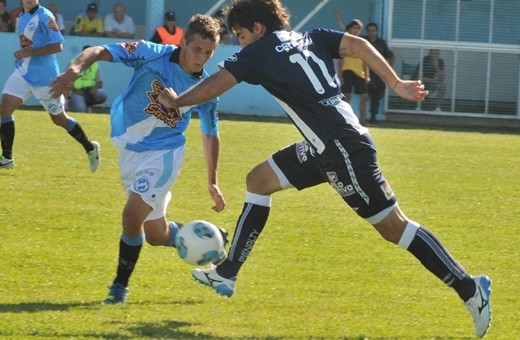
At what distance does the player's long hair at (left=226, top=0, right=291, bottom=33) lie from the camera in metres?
6.37

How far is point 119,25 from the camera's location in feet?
77.2

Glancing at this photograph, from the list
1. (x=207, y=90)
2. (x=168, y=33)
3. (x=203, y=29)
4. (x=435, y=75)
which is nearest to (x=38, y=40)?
(x=203, y=29)

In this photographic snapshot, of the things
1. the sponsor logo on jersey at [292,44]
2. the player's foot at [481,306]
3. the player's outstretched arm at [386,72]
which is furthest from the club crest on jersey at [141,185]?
the player's foot at [481,306]

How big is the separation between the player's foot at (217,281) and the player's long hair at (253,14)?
1.45 metres

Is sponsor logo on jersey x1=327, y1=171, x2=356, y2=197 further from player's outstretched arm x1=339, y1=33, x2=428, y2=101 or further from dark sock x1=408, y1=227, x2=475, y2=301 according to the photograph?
player's outstretched arm x1=339, y1=33, x2=428, y2=101

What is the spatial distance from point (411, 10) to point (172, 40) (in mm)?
5261

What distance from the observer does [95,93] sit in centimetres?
2122

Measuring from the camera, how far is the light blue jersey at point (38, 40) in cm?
1247

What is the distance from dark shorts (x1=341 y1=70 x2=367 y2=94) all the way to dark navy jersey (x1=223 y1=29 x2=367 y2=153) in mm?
15627

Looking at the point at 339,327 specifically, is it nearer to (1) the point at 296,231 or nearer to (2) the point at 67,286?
(2) the point at 67,286

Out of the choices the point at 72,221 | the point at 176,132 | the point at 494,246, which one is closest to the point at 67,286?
the point at 176,132

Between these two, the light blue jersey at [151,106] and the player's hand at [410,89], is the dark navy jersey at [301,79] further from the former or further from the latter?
the light blue jersey at [151,106]

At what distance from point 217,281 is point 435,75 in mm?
17314

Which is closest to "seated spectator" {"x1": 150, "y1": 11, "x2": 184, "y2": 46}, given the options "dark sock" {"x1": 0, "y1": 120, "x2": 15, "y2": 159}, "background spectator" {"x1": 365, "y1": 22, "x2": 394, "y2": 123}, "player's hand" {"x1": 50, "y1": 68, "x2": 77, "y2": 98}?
"background spectator" {"x1": 365, "y1": 22, "x2": 394, "y2": 123}
